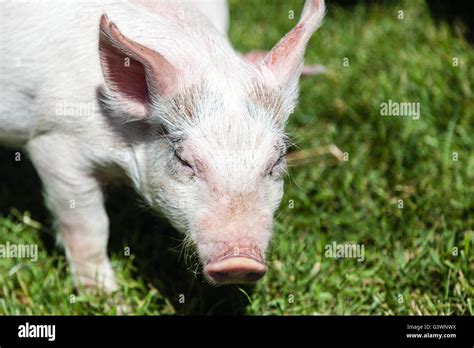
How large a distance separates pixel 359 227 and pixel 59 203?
1.76 metres

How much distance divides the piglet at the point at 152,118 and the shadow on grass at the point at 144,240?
1.05 feet

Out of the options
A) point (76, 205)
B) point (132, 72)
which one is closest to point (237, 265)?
point (132, 72)

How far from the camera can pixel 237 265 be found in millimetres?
3414

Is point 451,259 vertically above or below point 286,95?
below

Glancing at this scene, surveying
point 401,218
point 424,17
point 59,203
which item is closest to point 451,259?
point 401,218

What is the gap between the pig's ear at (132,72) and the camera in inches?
143

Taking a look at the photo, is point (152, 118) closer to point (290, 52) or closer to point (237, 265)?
point (290, 52)

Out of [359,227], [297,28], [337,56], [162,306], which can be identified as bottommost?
[162,306]

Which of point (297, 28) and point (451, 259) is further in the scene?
point (451, 259)

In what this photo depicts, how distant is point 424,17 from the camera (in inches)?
270

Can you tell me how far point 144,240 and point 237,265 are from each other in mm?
1664

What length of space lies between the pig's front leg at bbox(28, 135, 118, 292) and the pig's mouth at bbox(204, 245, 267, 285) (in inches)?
40.2

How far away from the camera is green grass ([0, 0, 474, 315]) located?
4.46 metres

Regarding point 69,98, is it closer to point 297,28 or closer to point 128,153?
point 128,153
